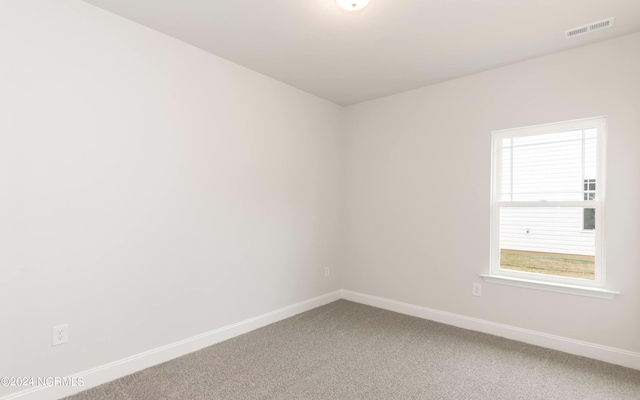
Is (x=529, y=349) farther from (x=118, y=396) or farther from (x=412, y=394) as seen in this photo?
(x=118, y=396)

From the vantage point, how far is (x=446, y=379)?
2.35 m

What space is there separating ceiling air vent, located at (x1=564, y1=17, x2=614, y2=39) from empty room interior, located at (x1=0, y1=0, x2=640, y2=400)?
0.07ft

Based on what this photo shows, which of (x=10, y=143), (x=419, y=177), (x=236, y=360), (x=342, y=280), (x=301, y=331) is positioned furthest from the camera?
(x=342, y=280)

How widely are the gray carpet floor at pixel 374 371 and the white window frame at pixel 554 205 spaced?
55 cm

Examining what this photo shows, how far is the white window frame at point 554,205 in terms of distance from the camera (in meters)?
2.69

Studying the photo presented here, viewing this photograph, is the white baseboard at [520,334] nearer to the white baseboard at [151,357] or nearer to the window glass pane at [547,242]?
the window glass pane at [547,242]

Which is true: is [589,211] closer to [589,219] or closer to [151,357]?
[589,219]

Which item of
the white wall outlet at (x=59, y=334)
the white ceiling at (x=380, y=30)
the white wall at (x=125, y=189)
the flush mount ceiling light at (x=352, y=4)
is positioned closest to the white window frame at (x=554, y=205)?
the white ceiling at (x=380, y=30)

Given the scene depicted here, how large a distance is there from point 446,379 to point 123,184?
2.71 meters

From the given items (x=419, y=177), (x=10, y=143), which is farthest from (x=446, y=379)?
(x=10, y=143)

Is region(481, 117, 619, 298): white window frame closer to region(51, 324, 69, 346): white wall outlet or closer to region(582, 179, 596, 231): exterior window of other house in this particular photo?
region(582, 179, 596, 231): exterior window of other house

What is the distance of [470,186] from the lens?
3.33 m

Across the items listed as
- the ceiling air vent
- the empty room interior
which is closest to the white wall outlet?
the empty room interior

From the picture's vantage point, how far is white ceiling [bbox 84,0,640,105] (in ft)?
7.29
